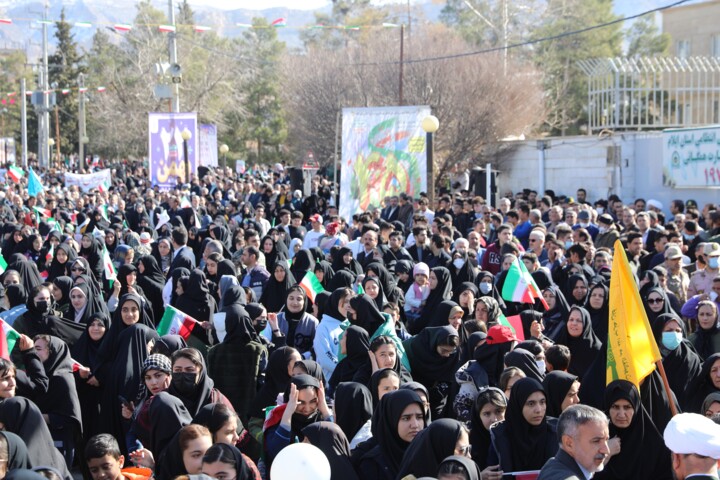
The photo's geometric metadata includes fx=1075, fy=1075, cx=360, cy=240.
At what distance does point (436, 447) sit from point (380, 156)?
41.6ft

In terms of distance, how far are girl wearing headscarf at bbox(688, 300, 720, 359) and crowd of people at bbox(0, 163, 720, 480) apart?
14 millimetres

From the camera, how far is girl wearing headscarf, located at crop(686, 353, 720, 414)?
5.82 meters

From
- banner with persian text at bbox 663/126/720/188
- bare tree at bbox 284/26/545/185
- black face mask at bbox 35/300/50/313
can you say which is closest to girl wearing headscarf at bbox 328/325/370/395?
black face mask at bbox 35/300/50/313

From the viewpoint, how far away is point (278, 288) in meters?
9.74

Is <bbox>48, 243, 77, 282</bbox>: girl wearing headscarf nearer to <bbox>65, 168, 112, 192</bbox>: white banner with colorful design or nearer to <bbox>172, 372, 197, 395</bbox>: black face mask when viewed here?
<bbox>172, 372, 197, 395</bbox>: black face mask

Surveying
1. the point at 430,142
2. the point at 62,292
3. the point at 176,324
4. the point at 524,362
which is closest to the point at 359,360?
the point at 524,362

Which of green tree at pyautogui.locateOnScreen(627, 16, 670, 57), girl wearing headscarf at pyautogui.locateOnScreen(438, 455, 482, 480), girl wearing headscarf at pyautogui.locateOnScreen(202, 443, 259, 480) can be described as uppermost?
green tree at pyautogui.locateOnScreen(627, 16, 670, 57)

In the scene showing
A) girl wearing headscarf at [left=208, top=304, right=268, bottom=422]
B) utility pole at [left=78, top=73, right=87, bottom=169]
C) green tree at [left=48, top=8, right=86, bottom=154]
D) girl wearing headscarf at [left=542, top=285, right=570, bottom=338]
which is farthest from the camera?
green tree at [left=48, top=8, right=86, bottom=154]

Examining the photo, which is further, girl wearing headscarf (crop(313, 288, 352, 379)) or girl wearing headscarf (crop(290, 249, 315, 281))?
girl wearing headscarf (crop(290, 249, 315, 281))

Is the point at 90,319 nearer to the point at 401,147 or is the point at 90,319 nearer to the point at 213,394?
the point at 213,394

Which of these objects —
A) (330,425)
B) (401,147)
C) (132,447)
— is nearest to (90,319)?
(132,447)

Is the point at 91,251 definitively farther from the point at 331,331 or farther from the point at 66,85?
the point at 66,85

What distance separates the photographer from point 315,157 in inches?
1340

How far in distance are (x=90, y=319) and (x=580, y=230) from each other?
204 inches
